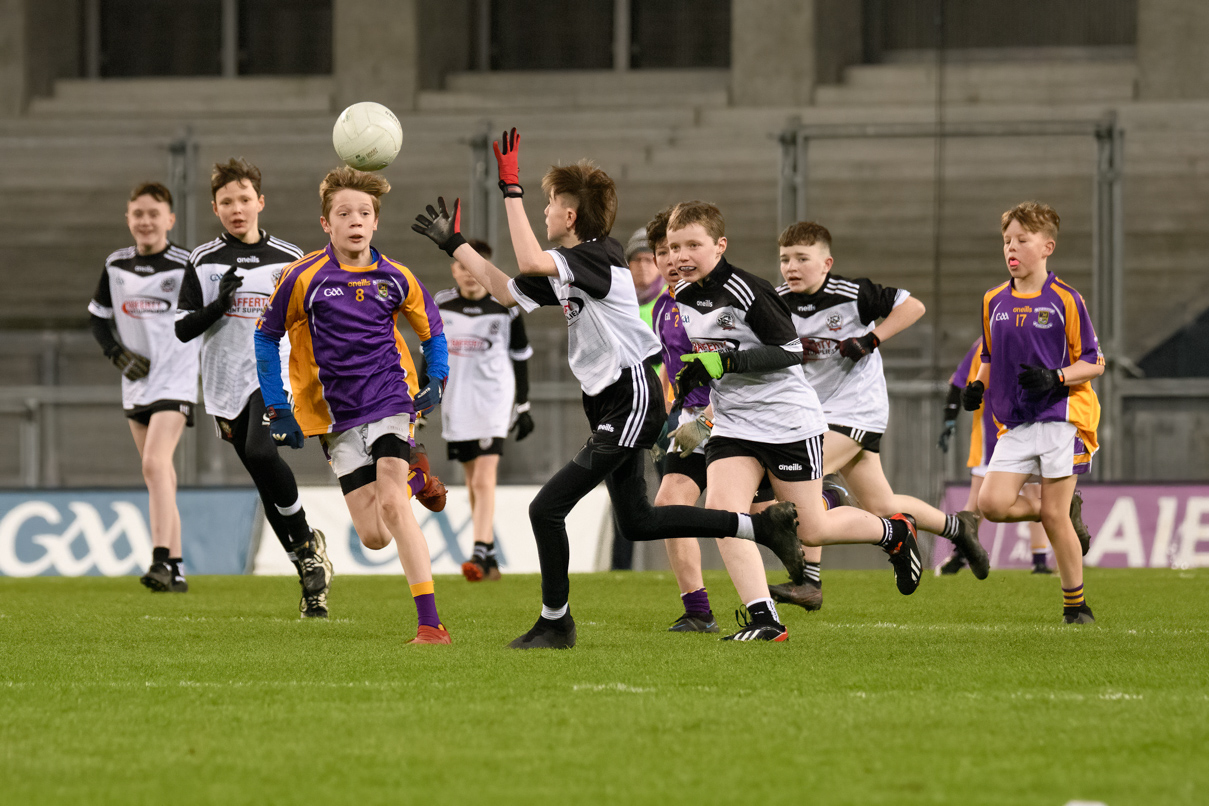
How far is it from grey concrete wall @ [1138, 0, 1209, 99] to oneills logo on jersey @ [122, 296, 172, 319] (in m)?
14.3

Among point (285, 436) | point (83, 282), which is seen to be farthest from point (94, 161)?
point (285, 436)

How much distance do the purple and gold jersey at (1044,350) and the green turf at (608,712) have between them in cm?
98

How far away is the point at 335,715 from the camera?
4531 mm

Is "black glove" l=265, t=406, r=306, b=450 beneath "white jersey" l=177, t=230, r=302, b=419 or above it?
beneath

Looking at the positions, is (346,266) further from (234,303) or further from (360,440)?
(234,303)

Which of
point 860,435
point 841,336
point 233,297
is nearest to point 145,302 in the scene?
point 233,297

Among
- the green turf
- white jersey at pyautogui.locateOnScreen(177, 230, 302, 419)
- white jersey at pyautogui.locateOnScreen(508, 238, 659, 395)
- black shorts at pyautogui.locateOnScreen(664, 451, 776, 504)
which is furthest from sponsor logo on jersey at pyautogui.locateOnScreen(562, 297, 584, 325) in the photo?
white jersey at pyautogui.locateOnScreen(177, 230, 302, 419)

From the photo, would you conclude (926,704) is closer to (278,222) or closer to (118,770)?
(118,770)

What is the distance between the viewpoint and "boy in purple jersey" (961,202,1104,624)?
7434mm

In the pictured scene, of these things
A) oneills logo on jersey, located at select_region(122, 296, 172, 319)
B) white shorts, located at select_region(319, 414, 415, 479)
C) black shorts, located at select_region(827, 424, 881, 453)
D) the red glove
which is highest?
the red glove

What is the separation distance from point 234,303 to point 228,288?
446 mm

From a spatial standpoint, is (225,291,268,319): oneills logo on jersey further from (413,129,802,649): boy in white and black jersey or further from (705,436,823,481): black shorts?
(705,436,823,481): black shorts

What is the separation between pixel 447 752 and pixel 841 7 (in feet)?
62.8

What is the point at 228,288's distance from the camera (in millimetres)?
8156
